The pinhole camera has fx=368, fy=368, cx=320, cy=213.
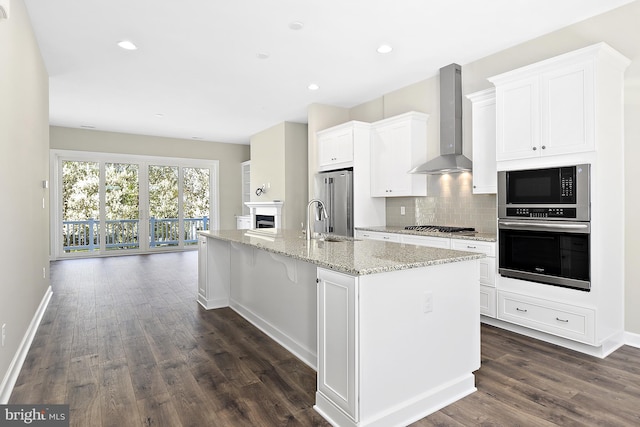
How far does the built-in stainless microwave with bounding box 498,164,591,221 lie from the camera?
2.80 metres

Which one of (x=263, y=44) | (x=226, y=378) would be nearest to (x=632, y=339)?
(x=226, y=378)

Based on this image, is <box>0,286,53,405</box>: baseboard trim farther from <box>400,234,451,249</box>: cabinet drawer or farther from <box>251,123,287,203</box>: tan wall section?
<box>251,123,287,203</box>: tan wall section

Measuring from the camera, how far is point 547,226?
2.99 meters

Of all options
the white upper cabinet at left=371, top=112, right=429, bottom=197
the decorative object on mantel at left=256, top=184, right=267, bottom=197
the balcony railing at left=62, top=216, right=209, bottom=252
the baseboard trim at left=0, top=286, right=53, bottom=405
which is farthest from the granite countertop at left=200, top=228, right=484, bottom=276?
the balcony railing at left=62, top=216, right=209, bottom=252

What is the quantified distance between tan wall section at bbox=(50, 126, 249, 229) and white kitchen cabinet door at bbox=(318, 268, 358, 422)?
8011 mm

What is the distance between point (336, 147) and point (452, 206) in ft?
6.33

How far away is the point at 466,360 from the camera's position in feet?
7.39

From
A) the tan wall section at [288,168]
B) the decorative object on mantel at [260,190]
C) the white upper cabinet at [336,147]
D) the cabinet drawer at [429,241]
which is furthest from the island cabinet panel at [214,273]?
the decorative object on mantel at [260,190]

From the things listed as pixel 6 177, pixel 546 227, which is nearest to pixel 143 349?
pixel 6 177

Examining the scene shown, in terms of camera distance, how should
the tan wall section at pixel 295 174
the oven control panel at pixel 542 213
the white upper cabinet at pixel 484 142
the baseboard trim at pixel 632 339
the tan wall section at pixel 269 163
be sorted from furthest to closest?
1. the tan wall section at pixel 269 163
2. the tan wall section at pixel 295 174
3. the white upper cabinet at pixel 484 142
4. the baseboard trim at pixel 632 339
5. the oven control panel at pixel 542 213

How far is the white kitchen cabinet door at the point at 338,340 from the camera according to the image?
5.87 ft

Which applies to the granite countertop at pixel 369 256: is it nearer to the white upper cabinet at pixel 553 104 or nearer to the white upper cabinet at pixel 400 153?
the white upper cabinet at pixel 553 104

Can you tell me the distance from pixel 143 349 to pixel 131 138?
6.95 m

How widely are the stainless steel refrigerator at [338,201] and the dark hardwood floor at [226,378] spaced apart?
2182 mm
